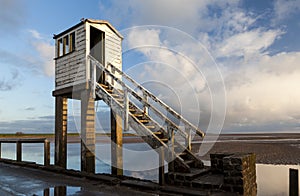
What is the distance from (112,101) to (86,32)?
11.3 feet

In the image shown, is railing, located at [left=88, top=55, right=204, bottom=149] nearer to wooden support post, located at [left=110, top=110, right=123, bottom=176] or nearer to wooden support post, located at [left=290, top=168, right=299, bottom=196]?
wooden support post, located at [left=110, top=110, right=123, bottom=176]

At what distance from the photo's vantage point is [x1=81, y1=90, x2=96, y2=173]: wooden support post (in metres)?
10.8

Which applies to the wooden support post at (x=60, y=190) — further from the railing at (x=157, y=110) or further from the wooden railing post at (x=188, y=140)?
the wooden railing post at (x=188, y=140)

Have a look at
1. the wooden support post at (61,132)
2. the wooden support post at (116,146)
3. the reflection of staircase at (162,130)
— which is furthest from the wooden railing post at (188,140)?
the wooden support post at (61,132)

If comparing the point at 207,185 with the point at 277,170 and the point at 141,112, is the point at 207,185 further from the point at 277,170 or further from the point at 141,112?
the point at 277,170

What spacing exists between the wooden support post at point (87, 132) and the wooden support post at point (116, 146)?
0.91 metres

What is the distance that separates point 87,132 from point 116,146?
1490 mm

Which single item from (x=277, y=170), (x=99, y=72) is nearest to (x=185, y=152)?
(x=99, y=72)

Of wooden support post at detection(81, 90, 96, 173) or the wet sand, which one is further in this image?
the wet sand

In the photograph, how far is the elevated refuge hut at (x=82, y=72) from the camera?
11.0 m

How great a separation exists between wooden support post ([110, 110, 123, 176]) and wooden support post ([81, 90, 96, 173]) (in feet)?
2.99

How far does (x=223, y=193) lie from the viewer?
6285 mm

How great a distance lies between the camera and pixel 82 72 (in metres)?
A: 11.2

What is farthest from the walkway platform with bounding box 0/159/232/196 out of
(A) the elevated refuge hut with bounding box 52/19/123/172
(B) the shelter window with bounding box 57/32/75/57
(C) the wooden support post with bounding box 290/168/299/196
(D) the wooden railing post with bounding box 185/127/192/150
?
(B) the shelter window with bounding box 57/32/75/57
